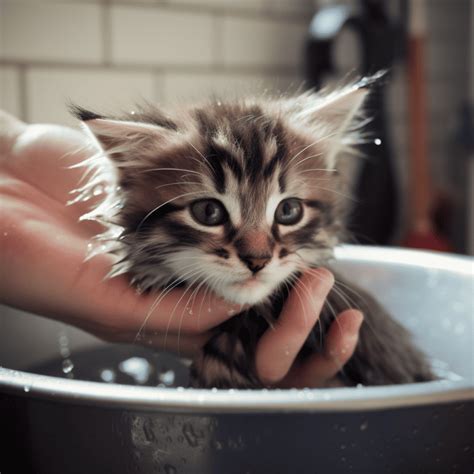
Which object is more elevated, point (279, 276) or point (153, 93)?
point (153, 93)

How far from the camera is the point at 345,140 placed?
88 cm

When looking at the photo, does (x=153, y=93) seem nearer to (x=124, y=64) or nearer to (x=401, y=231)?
(x=124, y=64)

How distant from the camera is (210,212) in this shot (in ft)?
2.36

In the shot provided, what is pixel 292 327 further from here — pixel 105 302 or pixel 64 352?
pixel 64 352

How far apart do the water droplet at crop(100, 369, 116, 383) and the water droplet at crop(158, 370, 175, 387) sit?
0.07 meters

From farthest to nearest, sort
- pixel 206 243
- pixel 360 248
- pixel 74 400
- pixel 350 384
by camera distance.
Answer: pixel 360 248, pixel 350 384, pixel 206 243, pixel 74 400

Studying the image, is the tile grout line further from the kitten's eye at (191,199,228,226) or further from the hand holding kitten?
the kitten's eye at (191,199,228,226)

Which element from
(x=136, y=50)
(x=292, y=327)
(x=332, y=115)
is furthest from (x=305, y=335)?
(x=136, y=50)

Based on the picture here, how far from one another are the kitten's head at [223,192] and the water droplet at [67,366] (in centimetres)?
24

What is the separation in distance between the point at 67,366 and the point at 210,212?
15.4 inches

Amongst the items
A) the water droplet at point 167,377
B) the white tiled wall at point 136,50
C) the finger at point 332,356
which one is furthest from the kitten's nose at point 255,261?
the white tiled wall at point 136,50

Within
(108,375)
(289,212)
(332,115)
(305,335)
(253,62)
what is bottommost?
(108,375)

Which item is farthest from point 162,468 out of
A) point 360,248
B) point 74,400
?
point 360,248

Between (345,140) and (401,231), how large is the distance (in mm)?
1512
